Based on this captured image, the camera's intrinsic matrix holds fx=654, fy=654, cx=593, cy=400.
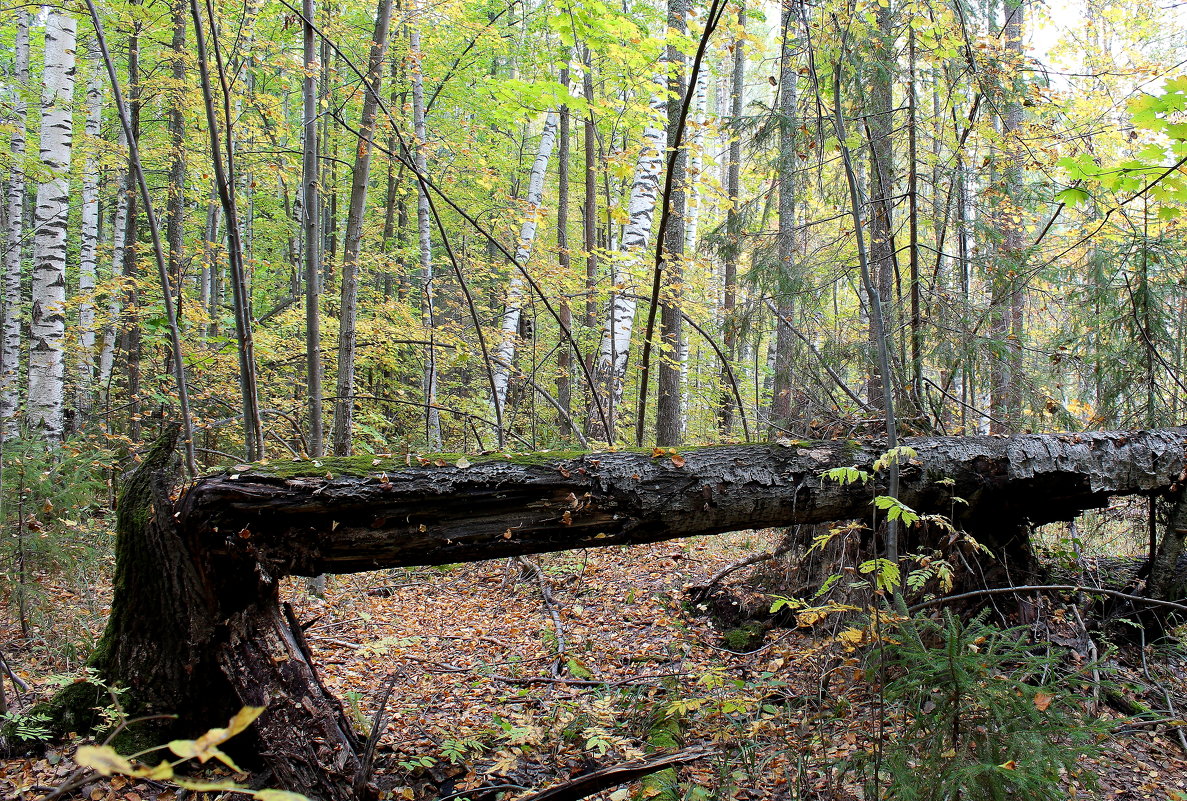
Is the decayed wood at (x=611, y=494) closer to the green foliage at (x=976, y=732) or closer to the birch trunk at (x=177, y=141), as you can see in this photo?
the green foliage at (x=976, y=732)

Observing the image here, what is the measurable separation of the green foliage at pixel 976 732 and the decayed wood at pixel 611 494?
1299 millimetres

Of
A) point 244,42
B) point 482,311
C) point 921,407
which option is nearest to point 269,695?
point 921,407

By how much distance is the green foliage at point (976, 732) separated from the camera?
7.02 ft

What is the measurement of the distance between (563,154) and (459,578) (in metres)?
10.1

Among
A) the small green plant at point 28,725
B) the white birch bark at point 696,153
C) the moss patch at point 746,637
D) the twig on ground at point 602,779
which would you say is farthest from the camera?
the white birch bark at point 696,153

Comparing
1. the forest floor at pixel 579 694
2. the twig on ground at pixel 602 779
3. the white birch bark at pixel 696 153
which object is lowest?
the forest floor at pixel 579 694

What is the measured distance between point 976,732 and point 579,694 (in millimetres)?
2277

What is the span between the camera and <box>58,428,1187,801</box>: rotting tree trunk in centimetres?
279

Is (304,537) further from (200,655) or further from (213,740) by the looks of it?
(213,740)

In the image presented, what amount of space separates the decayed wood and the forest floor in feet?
2.39

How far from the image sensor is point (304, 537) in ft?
9.56

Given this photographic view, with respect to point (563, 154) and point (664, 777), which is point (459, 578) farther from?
point (563, 154)

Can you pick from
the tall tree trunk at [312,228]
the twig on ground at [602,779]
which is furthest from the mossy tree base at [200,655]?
the tall tree trunk at [312,228]

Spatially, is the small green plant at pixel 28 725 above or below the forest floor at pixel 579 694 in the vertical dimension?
above
